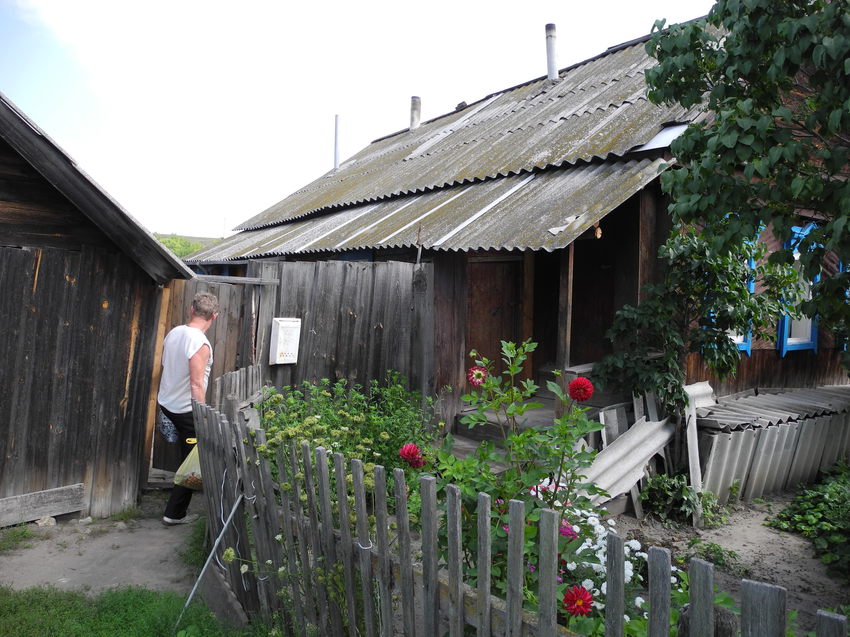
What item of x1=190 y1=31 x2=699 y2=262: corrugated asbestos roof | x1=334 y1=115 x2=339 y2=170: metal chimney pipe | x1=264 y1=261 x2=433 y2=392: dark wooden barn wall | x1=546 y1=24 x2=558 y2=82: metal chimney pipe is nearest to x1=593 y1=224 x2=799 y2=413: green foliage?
x1=190 y1=31 x2=699 y2=262: corrugated asbestos roof

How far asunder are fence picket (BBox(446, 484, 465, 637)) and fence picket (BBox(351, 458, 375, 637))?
48 centimetres

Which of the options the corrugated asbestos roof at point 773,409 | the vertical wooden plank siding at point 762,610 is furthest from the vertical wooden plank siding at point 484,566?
the corrugated asbestos roof at point 773,409

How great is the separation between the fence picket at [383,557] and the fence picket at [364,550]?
7cm

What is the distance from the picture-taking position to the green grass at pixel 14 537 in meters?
4.41

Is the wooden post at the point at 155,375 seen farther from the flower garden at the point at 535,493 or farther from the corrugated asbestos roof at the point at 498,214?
the flower garden at the point at 535,493

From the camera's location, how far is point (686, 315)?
6.22m

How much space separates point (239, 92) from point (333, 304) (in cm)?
5235

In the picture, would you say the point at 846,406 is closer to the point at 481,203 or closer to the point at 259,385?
the point at 481,203

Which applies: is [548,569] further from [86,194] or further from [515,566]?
[86,194]

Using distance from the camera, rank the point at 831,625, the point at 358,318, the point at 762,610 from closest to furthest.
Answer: the point at 831,625 < the point at 762,610 < the point at 358,318

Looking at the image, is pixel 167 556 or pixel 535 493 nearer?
pixel 535 493

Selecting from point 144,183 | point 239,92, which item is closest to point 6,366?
point 239,92

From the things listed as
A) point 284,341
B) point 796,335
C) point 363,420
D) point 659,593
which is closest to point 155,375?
point 284,341

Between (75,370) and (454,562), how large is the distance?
13.9ft
